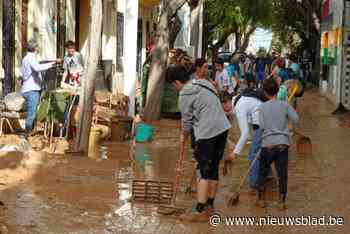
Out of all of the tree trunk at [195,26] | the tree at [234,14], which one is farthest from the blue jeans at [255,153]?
the tree at [234,14]

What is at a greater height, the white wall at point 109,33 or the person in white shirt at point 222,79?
the white wall at point 109,33

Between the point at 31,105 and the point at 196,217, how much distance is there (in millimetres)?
6000

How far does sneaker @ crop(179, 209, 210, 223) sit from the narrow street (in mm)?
103

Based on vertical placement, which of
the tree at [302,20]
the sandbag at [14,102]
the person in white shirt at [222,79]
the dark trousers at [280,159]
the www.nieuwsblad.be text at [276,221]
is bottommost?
the www.nieuwsblad.be text at [276,221]

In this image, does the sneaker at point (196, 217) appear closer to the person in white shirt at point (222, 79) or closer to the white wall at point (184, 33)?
the person in white shirt at point (222, 79)

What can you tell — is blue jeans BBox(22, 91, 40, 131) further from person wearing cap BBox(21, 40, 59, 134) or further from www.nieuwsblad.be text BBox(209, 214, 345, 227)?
www.nieuwsblad.be text BBox(209, 214, 345, 227)

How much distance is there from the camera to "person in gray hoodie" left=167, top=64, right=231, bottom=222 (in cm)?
819

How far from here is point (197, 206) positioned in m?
8.29

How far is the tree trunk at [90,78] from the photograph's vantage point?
1177cm

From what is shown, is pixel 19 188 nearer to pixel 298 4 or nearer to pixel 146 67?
pixel 146 67

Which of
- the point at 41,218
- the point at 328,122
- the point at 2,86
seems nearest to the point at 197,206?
the point at 41,218

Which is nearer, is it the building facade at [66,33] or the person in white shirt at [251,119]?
the person in white shirt at [251,119]

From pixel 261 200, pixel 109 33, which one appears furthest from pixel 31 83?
pixel 109 33

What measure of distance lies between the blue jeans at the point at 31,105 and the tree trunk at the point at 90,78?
185 cm
